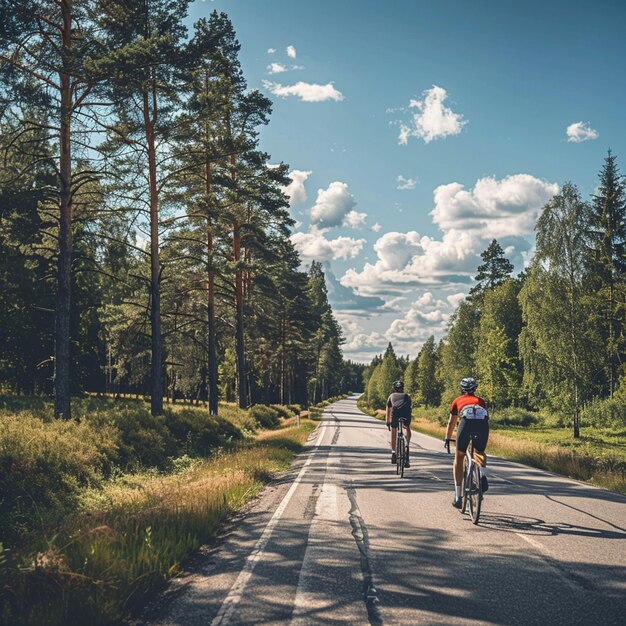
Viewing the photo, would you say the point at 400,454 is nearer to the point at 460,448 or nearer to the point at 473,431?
the point at 460,448

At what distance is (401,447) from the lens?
40.8 ft

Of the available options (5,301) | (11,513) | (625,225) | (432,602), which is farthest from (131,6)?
(625,225)

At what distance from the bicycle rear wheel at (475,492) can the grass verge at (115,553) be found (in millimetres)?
3700

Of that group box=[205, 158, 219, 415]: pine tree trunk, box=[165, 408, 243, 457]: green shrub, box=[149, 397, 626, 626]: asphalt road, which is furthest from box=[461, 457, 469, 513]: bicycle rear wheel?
box=[205, 158, 219, 415]: pine tree trunk

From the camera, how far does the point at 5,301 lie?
30.3 metres

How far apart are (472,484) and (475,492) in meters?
0.21

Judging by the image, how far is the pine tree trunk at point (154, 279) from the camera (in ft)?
60.8

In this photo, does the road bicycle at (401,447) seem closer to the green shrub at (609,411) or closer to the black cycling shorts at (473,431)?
the black cycling shorts at (473,431)

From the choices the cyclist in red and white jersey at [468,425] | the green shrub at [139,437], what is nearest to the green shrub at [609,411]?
the green shrub at [139,437]

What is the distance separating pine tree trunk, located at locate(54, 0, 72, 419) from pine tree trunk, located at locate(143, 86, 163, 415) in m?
4.06

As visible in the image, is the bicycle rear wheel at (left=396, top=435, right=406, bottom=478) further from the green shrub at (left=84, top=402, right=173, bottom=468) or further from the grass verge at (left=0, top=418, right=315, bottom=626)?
the green shrub at (left=84, top=402, right=173, bottom=468)

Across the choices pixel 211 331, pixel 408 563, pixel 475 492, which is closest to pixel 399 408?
pixel 475 492

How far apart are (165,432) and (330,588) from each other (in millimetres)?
12564

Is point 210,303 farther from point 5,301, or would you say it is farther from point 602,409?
point 602,409
